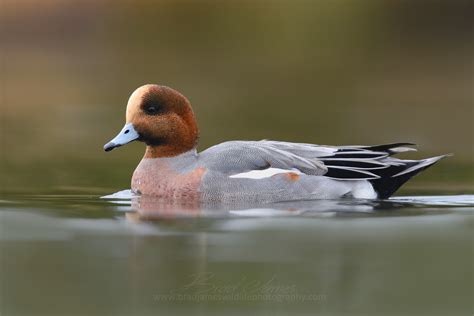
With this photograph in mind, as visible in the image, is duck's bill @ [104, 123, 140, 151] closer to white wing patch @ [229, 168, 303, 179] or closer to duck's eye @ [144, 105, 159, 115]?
duck's eye @ [144, 105, 159, 115]

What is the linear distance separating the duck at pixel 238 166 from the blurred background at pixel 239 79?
0.78m

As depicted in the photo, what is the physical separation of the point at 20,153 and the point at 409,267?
634 cm

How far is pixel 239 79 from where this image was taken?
21.3 meters

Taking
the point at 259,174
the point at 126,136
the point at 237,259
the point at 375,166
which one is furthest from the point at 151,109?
the point at 237,259

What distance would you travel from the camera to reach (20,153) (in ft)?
39.5

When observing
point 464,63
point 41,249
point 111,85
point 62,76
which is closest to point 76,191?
point 41,249

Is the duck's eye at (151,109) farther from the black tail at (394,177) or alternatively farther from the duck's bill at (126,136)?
the black tail at (394,177)

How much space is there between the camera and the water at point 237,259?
612cm

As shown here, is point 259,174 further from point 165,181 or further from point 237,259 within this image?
point 237,259

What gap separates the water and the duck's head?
695mm

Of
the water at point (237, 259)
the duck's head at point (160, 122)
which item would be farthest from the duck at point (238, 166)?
the water at point (237, 259)

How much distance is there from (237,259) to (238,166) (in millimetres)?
2179

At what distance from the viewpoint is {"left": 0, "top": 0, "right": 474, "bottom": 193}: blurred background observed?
40.6 ft

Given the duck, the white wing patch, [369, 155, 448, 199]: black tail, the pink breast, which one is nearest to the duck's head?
the duck
